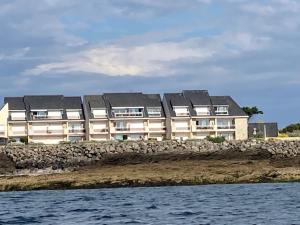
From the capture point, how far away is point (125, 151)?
7562cm

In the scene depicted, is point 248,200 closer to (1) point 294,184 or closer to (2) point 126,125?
(1) point 294,184

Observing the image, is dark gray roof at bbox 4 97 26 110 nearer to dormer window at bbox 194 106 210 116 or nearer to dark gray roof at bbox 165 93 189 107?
dark gray roof at bbox 165 93 189 107

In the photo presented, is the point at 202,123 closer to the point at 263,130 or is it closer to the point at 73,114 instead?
the point at 263,130

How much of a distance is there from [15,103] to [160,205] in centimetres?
7757

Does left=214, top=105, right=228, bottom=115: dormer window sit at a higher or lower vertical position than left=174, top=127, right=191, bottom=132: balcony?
higher

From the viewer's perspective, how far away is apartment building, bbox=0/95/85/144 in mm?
110375

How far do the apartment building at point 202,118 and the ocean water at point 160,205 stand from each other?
5997 cm

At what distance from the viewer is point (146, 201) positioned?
137 ft

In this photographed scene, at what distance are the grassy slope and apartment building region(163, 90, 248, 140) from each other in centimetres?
4892

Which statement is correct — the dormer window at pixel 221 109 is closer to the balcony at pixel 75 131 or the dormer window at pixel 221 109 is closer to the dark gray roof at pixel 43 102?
the dark gray roof at pixel 43 102

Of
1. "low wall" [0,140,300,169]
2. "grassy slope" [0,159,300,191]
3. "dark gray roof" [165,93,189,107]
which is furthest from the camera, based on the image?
"dark gray roof" [165,93,189,107]

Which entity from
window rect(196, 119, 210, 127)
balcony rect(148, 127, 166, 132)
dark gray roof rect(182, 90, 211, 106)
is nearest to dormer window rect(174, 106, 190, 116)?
dark gray roof rect(182, 90, 211, 106)

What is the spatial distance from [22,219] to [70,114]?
79165 mm

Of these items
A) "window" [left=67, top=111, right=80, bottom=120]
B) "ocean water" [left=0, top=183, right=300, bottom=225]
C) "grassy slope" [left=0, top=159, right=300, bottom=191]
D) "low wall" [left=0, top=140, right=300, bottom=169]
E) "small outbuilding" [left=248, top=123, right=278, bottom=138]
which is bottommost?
"ocean water" [left=0, top=183, right=300, bottom=225]
